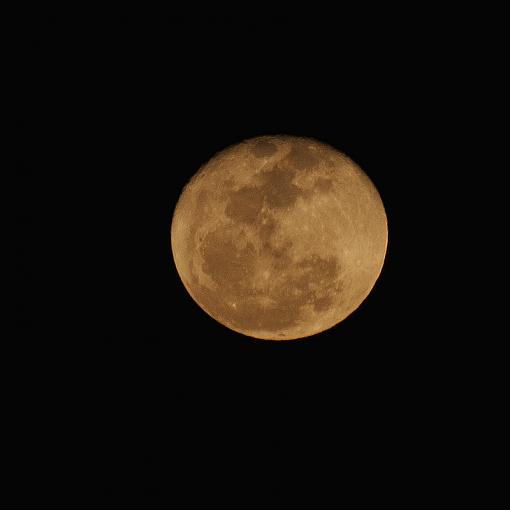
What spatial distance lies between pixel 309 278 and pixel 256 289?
423 millimetres

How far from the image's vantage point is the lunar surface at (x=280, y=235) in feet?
11.5

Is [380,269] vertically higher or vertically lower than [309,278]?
higher

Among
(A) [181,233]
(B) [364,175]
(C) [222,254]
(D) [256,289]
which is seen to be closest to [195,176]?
(A) [181,233]

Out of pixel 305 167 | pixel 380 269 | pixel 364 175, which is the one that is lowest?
pixel 380 269

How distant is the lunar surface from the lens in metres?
3.51

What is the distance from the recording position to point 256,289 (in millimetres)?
3635

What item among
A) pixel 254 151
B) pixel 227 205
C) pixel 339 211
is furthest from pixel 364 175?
pixel 227 205

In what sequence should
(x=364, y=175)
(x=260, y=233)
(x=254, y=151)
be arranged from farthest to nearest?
(x=364, y=175)
(x=254, y=151)
(x=260, y=233)

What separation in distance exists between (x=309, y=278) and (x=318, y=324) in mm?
561

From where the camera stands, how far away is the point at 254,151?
378cm

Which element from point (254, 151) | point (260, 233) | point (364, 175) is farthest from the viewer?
point (364, 175)

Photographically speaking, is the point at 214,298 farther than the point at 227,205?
Yes

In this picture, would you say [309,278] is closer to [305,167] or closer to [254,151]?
[305,167]

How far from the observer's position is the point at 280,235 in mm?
3480
